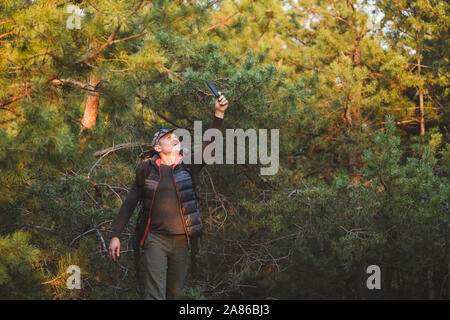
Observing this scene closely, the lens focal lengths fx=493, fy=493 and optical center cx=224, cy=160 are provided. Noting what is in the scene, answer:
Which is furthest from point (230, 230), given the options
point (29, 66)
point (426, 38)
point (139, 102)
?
point (426, 38)

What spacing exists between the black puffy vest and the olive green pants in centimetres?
7

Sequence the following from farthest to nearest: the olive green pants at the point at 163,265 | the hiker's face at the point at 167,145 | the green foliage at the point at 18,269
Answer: the green foliage at the point at 18,269 < the hiker's face at the point at 167,145 < the olive green pants at the point at 163,265

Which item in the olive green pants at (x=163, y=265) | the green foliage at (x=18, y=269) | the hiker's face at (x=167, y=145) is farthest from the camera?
the green foliage at (x=18, y=269)

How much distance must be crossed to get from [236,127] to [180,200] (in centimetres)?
236

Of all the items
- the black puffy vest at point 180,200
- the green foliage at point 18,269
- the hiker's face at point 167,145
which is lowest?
the green foliage at point 18,269

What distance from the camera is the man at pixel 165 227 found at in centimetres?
308

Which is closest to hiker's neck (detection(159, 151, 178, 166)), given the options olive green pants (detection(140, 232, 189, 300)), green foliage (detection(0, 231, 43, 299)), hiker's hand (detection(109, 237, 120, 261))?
olive green pants (detection(140, 232, 189, 300))

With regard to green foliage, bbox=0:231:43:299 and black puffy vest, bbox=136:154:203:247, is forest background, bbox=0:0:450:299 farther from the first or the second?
black puffy vest, bbox=136:154:203:247

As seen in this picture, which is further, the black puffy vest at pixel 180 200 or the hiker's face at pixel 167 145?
the hiker's face at pixel 167 145

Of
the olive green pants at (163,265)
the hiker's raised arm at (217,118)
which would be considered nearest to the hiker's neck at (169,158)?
the hiker's raised arm at (217,118)

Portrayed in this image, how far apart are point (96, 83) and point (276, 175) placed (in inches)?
116

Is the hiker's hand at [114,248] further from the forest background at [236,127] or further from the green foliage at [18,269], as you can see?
the green foliage at [18,269]

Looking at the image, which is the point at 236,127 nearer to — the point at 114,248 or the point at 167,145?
the point at 167,145

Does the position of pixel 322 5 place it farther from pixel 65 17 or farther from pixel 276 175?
pixel 65 17
